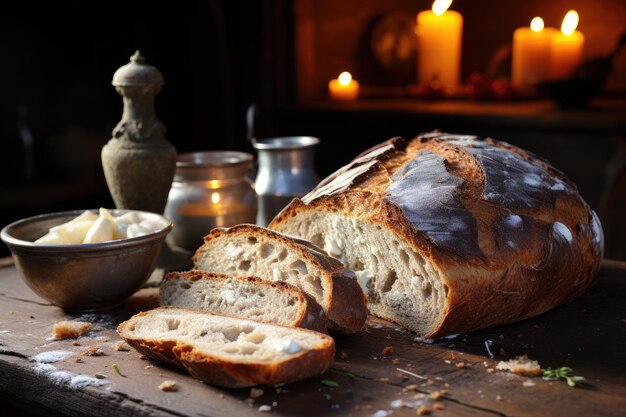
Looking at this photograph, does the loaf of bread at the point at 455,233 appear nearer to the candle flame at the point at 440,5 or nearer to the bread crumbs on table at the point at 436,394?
the bread crumbs on table at the point at 436,394

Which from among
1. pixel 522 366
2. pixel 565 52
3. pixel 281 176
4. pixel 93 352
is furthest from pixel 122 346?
pixel 565 52

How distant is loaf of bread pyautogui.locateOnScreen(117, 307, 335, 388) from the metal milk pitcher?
97 cm

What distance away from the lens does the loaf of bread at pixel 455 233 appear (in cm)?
190

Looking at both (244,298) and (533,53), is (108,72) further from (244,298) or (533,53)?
(244,298)

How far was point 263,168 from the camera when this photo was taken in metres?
2.84

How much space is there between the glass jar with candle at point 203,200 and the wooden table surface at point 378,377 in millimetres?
494

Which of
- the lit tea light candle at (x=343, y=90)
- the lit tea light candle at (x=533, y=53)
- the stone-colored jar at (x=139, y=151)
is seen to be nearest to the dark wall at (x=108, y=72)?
the lit tea light candle at (x=343, y=90)

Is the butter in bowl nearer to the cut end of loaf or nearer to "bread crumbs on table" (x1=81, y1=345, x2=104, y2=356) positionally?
"bread crumbs on table" (x1=81, y1=345, x2=104, y2=356)

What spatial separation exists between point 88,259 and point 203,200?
1.95 ft

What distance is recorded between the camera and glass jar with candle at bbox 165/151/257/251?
2.57 m

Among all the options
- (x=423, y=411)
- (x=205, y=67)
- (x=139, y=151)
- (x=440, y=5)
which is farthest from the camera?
(x=205, y=67)

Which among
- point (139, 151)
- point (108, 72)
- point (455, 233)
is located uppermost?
point (108, 72)

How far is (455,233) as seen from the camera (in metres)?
1.91

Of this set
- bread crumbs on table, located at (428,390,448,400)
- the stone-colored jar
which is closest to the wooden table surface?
bread crumbs on table, located at (428,390,448,400)
